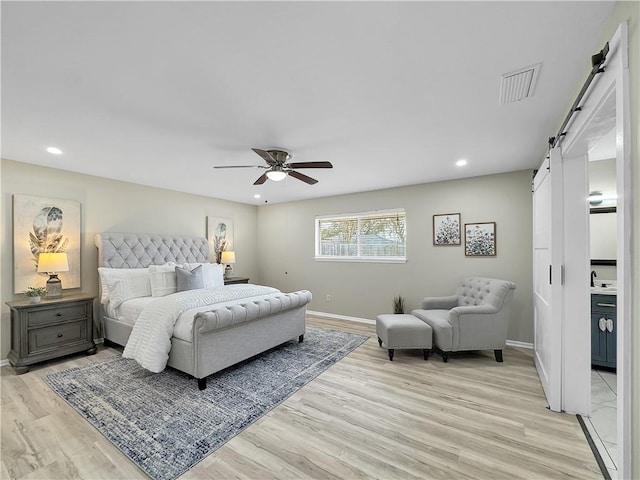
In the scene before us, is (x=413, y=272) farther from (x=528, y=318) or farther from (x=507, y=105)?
(x=507, y=105)

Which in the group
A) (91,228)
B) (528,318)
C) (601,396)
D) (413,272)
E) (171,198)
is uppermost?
(171,198)

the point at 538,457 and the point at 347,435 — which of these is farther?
the point at 347,435

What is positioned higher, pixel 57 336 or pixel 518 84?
pixel 518 84

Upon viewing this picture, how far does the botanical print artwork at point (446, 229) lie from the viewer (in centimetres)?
440

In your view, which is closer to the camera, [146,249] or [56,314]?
[56,314]

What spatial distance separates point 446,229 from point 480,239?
50cm

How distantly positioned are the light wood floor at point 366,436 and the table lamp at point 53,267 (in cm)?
99

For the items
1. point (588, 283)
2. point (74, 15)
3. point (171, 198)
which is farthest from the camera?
point (171, 198)

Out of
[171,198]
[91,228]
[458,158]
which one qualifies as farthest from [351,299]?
[91,228]

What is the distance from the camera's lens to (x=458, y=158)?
343 centimetres

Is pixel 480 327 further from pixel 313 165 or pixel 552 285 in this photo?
pixel 313 165

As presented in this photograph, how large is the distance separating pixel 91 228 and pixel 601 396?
627 centimetres

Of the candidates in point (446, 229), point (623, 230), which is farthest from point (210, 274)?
point (623, 230)

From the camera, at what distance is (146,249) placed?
4543 mm
